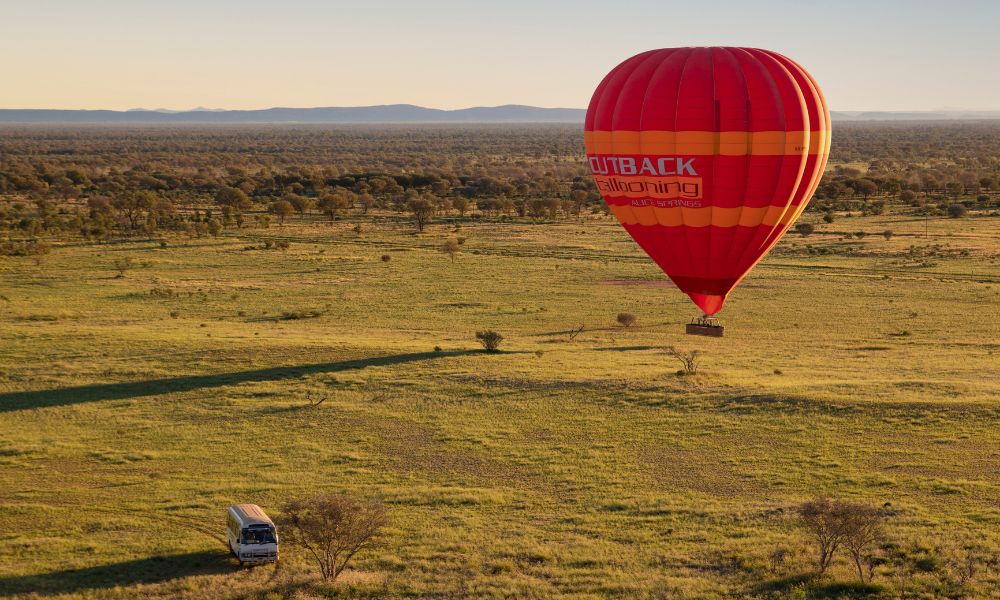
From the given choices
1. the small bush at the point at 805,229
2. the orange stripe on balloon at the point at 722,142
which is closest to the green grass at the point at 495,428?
the orange stripe on balloon at the point at 722,142

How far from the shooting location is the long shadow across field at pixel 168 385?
1601 inches

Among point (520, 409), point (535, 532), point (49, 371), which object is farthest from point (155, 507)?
point (49, 371)

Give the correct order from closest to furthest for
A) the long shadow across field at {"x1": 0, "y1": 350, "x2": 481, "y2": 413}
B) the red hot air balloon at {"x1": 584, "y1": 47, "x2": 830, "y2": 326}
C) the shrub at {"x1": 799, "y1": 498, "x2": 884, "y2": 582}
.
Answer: the shrub at {"x1": 799, "y1": 498, "x2": 884, "y2": 582}
the red hot air balloon at {"x1": 584, "y1": 47, "x2": 830, "y2": 326}
the long shadow across field at {"x1": 0, "y1": 350, "x2": 481, "y2": 413}

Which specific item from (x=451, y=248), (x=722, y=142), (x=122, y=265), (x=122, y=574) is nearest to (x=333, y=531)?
(x=122, y=574)

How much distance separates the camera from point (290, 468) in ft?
109

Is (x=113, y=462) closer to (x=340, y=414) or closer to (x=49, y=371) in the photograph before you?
(x=340, y=414)

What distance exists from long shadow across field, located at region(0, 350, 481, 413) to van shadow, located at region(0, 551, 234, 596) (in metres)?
16.1

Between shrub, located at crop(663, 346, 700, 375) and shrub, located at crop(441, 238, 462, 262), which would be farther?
shrub, located at crop(441, 238, 462, 262)

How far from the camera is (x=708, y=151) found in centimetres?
2984

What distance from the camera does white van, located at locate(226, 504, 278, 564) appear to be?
25.6 metres

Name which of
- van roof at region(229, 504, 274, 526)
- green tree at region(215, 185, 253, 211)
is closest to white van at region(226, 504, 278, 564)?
van roof at region(229, 504, 274, 526)

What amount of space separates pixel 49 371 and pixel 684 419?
24629mm

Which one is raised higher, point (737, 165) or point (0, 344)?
point (737, 165)

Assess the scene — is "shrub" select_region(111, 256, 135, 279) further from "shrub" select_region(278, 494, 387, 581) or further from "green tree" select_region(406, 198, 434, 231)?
"shrub" select_region(278, 494, 387, 581)
